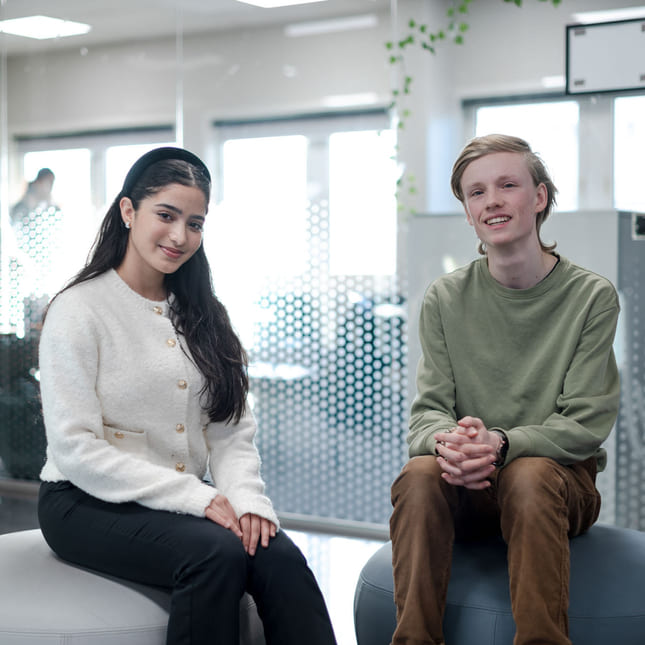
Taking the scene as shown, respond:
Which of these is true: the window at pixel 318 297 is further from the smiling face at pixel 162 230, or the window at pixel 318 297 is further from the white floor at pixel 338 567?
the smiling face at pixel 162 230

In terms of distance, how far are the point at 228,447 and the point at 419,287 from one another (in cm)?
140

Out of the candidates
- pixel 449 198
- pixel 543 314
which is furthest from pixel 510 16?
pixel 543 314

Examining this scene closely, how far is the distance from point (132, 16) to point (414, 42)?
3.67ft

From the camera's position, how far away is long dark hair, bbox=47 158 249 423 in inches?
76.2

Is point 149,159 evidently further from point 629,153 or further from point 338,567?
point 629,153

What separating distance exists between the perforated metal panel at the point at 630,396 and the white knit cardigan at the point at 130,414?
4.75ft

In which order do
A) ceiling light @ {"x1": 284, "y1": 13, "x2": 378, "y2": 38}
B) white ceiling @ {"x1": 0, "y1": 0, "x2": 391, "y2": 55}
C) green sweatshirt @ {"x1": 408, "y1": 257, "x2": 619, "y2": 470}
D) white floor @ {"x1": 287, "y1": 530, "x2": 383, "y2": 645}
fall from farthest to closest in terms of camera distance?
white ceiling @ {"x1": 0, "y1": 0, "x2": 391, "y2": 55}, ceiling light @ {"x1": 284, "y1": 13, "x2": 378, "y2": 38}, white floor @ {"x1": 287, "y1": 530, "x2": 383, "y2": 645}, green sweatshirt @ {"x1": 408, "y1": 257, "x2": 619, "y2": 470}

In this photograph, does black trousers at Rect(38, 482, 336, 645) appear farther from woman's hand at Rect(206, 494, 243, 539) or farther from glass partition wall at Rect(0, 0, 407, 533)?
glass partition wall at Rect(0, 0, 407, 533)

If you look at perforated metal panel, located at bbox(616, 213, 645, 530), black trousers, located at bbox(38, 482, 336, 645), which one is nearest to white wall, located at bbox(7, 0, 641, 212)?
perforated metal panel, located at bbox(616, 213, 645, 530)

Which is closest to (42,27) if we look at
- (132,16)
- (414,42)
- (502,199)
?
(132,16)

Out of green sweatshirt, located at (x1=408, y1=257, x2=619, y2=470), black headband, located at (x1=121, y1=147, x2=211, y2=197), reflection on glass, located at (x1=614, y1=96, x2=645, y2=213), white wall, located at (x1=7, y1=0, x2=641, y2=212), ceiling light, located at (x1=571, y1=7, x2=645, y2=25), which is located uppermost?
ceiling light, located at (x1=571, y1=7, x2=645, y2=25)

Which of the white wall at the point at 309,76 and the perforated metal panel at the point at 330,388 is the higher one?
the white wall at the point at 309,76

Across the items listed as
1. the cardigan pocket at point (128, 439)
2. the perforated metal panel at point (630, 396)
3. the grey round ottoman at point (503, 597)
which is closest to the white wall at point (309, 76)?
the perforated metal panel at point (630, 396)

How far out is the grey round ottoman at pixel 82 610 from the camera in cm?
165
